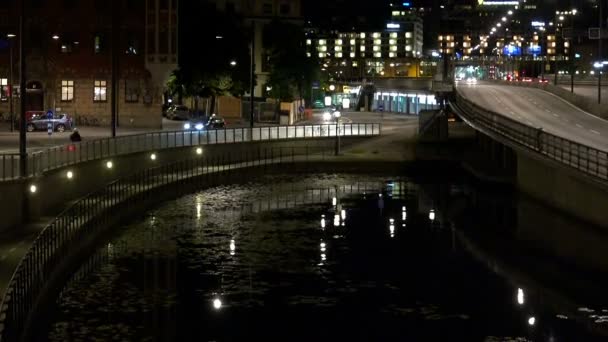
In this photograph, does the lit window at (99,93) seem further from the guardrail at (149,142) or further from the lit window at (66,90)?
the guardrail at (149,142)

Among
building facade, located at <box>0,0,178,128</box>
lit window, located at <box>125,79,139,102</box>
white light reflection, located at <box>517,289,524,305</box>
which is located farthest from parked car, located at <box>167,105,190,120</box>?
white light reflection, located at <box>517,289,524,305</box>

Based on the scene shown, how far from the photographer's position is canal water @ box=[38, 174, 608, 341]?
31.5 metres

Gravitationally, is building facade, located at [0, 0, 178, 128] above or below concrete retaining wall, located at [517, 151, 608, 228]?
above

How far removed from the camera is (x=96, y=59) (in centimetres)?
9612

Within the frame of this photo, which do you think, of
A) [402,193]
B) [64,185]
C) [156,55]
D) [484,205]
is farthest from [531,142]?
[156,55]

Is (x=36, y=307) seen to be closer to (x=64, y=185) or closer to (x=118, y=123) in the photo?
(x=64, y=185)

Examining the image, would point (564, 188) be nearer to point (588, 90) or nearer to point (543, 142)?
point (543, 142)

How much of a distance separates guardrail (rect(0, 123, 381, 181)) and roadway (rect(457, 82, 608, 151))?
1180 cm

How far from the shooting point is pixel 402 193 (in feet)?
219

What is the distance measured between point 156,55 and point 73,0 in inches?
343

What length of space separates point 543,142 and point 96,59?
170ft

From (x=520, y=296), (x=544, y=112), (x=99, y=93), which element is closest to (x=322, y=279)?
(x=520, y=296)

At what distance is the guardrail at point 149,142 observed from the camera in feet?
148

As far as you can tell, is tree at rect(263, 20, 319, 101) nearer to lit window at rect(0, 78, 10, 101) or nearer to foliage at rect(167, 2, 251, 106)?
foliage at rect(167, 2, 251, 106)
